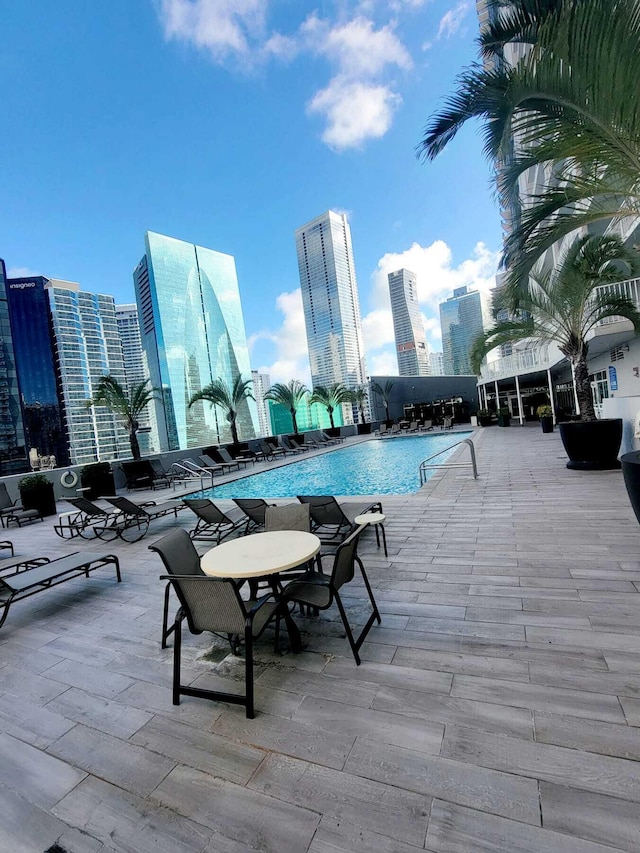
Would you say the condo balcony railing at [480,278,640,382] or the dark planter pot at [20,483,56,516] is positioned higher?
the condo balcony railing at [480,278,640,382]

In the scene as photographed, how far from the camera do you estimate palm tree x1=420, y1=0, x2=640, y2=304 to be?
9.48 ft

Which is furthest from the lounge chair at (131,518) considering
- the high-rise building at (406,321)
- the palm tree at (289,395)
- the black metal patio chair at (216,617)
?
the high-rise building at (406,321)

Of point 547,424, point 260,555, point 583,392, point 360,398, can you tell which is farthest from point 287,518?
point 360,398

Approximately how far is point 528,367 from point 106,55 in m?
20.1

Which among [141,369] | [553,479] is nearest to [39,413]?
[141,369]

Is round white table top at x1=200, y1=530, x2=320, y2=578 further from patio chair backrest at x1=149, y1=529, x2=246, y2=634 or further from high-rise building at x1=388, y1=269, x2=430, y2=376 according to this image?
high-rise building at x1=388, y1=269, x2=430, y2=376

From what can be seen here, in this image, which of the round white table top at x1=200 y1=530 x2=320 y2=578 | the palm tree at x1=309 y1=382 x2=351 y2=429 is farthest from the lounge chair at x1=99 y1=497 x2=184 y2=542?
the palm tree at x1=309 y1=382 x2=351 y2=429

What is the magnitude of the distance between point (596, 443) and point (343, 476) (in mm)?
6463

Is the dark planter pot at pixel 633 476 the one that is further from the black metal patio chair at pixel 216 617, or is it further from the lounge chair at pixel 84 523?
the lounge chair at pixel 84 523

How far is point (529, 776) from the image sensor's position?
136cm

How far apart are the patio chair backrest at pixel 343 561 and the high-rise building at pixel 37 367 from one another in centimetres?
2380

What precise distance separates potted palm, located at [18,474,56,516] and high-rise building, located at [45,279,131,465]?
12.7m

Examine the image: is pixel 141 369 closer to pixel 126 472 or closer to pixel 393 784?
pixel 126 472

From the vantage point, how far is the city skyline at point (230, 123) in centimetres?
1032
